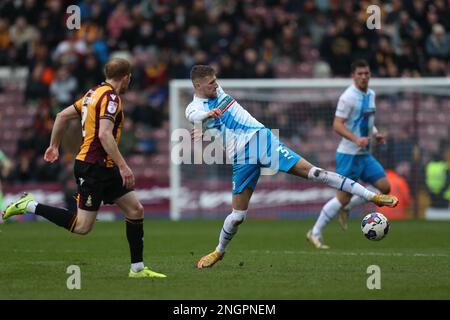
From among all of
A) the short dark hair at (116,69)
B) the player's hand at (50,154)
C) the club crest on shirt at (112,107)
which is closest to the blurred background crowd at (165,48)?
the player's hand at (50,154)

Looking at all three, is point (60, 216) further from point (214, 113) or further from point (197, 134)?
point (214, 113)

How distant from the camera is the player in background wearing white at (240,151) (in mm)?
10844

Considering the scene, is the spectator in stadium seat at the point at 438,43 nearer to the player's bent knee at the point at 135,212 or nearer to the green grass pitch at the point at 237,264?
the green grass pitch at the point at 237,264

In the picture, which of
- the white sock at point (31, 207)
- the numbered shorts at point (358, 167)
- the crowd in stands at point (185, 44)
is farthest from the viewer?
the crowd in stands at point (185, 44)

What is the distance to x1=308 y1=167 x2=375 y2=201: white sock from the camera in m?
10.8

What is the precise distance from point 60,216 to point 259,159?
2.31 m

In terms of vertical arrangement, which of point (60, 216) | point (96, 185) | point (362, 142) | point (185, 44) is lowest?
point (60, 216)

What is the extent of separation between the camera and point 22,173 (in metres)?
22.7

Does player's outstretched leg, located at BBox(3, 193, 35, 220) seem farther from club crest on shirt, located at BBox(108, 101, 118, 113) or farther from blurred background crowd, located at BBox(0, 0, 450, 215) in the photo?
blurred background crowd, located at BBox(0, 0, 450, 215)

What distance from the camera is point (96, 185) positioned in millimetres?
10102

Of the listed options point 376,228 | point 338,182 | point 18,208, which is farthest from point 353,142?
point 18,208

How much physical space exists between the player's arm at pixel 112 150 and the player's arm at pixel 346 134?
15.6 feet

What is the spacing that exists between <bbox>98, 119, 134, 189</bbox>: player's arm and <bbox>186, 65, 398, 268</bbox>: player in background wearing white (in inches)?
47.5
